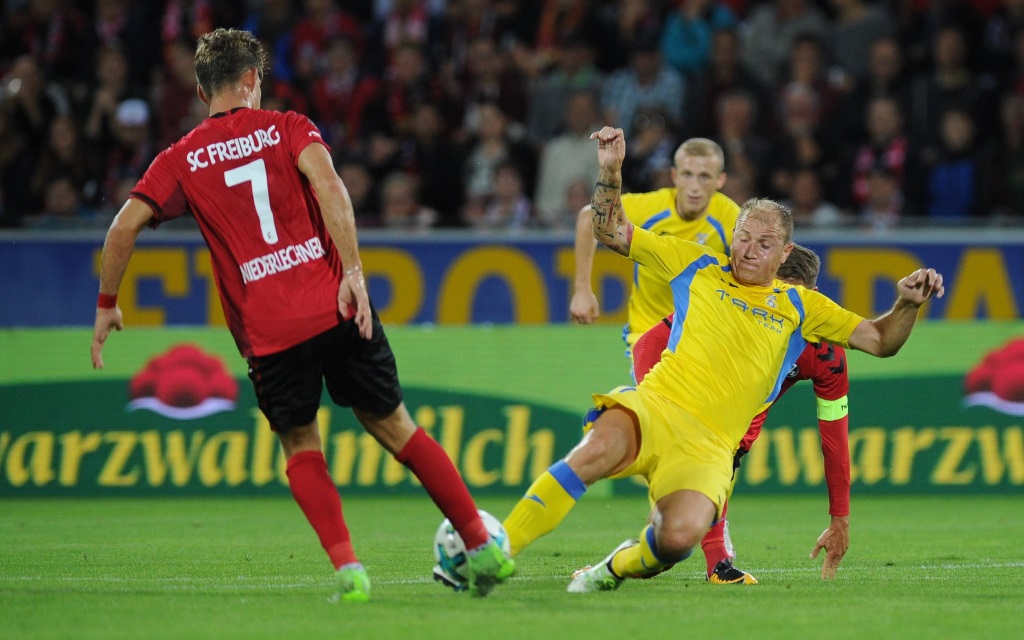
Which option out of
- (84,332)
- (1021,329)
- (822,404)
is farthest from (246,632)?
(1021,329)

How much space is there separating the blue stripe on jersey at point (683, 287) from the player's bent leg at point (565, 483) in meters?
0.63

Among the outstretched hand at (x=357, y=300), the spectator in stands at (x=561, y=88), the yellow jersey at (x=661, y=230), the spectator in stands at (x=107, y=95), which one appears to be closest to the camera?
the outstretched hand at (x=357, y=300)

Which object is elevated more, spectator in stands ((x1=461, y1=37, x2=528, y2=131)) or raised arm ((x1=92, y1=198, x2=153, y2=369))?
spectator in stands ((x1=461, y1=37, x2=528, y2=131))

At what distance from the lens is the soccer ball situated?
19.5 ft

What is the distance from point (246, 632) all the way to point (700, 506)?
6.47 ft

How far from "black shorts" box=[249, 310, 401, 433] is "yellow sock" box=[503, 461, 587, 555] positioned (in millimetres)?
697

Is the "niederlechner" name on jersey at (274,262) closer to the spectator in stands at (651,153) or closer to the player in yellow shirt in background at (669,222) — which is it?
the player in yellow shirt in background at (669,222)

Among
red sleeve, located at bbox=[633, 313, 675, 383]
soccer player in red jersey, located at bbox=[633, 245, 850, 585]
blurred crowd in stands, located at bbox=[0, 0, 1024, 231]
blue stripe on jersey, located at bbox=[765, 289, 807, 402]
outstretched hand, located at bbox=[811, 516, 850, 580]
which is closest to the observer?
blue stripe on jersey, located at bbox=[765, 289, 807, 402]

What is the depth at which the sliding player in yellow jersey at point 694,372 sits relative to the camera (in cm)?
606

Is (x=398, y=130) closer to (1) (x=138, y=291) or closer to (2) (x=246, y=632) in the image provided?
(1) (x=138, y=291)

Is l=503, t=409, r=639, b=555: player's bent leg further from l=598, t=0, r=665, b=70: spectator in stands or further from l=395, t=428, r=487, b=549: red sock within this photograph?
l=598, t=0, r=665, b=70: spectator in stands

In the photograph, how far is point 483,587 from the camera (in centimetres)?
596

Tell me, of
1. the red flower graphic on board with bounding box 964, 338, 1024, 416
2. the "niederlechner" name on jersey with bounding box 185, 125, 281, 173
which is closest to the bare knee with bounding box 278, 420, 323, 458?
the "niederlechner" name on jersey with bounding box 185, 125, 281, 173

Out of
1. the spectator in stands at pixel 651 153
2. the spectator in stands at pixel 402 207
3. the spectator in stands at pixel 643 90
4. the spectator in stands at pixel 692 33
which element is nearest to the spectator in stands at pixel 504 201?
the spectator in stands at pixel 402 207
